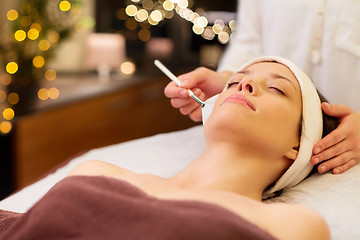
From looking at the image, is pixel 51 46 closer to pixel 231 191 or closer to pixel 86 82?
pixel 86 82

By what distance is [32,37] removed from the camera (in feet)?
11.1

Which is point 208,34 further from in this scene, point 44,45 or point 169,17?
point 44,45

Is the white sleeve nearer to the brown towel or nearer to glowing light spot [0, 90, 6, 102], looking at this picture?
the brown towel

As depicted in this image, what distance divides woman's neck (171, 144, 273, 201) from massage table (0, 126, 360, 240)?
94 millimetres

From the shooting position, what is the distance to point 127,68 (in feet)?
14.8

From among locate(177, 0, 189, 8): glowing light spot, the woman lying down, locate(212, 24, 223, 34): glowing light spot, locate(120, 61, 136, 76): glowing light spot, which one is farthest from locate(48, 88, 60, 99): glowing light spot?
the woman lying down

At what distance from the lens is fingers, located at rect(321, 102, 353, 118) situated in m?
1.23

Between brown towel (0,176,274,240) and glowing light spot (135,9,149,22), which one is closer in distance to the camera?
brown towel (0,176,274,240)

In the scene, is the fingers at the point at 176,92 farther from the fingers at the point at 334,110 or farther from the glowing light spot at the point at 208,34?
the glowing light spot at the point at 208,34

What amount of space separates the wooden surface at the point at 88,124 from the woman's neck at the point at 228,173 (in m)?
1.95

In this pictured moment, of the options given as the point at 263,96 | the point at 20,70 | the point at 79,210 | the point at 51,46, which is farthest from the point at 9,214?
the point at 51,46

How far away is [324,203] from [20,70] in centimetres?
271

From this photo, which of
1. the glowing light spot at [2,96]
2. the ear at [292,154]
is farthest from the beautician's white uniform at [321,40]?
the glowing light spot at [2,96]

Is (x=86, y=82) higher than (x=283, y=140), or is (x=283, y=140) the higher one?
(x=283, y=140)
